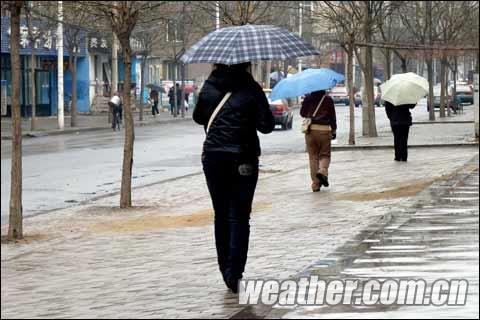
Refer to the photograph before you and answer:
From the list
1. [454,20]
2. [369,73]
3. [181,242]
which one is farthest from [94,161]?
[454,20]

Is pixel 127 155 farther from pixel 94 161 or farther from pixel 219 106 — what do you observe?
pixel 94 161

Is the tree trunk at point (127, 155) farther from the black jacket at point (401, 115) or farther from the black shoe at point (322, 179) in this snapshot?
the black jacket at point (401, 115)

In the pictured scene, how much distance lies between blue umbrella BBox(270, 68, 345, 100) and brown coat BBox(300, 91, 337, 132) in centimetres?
12

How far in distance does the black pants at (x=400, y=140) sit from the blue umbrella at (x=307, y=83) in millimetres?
4172

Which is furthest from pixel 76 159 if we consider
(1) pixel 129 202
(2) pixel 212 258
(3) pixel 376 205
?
(2) pixel 212 258

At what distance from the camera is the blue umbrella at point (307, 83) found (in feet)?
55.4

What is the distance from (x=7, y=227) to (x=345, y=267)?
493 centimetres

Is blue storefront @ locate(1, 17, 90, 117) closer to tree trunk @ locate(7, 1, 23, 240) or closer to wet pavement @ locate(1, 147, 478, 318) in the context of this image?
wet pavement @ locate(1, 147, 478, 318)

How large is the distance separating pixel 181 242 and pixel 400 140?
1091 cm

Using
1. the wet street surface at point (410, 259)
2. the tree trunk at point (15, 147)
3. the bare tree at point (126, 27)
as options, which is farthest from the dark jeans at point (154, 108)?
the tree trunk at point (15, 147)

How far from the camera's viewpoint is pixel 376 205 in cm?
1459

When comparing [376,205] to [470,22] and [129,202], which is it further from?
[470,22]

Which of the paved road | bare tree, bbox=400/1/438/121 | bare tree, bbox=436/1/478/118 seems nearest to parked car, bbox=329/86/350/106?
bare tree, bbox=436/1/478/118

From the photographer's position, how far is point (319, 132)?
16672 mm
